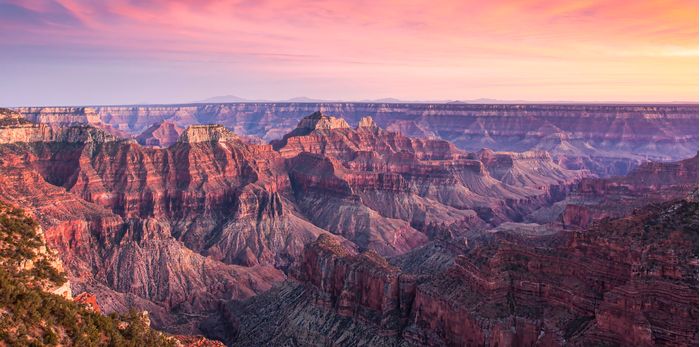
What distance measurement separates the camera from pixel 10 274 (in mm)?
36500

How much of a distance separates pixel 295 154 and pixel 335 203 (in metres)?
42.7

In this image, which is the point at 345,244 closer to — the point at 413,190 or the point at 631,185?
the point at 413,190

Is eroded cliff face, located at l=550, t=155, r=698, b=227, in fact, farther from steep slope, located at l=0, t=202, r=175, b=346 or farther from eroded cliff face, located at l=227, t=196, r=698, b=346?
steep slope, located at l=0, t=202, r=175, b=346

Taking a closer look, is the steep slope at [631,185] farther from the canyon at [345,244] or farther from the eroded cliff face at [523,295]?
the eroded cliff face at [523,295]

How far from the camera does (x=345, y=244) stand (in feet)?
440

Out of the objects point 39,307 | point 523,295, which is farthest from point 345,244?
point 39,307

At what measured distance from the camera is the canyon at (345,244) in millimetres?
51250

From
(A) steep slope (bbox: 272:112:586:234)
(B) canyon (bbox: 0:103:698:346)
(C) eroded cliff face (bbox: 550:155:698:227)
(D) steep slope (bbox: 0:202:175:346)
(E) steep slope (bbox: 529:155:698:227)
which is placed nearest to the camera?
(D) steep slope (bbox: 0:202:175:346)

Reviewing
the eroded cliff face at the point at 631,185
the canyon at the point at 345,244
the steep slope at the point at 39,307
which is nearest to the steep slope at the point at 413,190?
the canyon at the point at 345,244

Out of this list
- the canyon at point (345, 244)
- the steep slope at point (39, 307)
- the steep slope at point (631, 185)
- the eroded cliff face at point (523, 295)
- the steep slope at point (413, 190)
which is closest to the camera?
the steep slope at point (39, 307)

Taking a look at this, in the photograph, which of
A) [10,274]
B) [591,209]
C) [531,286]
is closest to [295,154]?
[591,209]

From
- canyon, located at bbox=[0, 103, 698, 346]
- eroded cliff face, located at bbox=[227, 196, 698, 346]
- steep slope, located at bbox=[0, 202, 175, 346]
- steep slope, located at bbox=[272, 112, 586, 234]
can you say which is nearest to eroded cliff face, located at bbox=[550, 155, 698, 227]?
canyon, located at bbox=[0, 103, 698, 346]

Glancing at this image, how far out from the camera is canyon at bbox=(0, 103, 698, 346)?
51.2 m

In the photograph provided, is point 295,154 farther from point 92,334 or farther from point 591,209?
point 92,334
